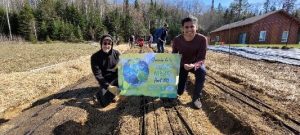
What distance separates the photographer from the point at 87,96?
6414mm

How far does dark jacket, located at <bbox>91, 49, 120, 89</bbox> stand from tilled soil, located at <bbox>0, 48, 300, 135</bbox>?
Answer: 0.54 m

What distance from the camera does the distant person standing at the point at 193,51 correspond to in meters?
5.00

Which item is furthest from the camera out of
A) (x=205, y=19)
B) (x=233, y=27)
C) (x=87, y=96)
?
(x=205, y=19)

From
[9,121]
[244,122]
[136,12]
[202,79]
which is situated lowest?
[9,121]

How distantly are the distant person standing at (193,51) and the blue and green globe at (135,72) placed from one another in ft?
2.38

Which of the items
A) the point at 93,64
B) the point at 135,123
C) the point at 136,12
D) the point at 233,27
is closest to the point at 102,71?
the point at 93,64

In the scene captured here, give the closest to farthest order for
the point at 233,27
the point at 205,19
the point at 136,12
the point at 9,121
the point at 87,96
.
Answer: the point at 9,121, the point at 87,96, the point at 233,27, the point at 136,12, the point at 205,19

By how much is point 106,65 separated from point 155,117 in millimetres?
1738

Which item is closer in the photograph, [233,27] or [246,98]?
[246,98]

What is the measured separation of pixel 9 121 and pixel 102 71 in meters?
1.97

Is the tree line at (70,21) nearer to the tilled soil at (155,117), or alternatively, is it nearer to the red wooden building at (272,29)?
the red wooden building at (272,29)

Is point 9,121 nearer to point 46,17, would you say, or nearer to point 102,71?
point 102,71

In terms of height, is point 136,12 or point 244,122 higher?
point 136,12

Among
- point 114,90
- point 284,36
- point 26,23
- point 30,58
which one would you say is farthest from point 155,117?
point 26,23
